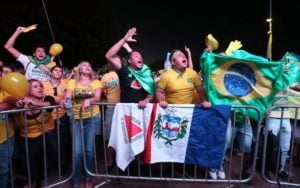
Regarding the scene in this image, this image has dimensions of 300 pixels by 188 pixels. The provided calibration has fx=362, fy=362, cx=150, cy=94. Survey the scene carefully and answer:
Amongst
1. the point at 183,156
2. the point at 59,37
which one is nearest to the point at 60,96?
the point at 183,156

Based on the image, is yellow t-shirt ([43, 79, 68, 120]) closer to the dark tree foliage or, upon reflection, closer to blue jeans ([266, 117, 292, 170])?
blue jeans ([266, 117, 292, 170])

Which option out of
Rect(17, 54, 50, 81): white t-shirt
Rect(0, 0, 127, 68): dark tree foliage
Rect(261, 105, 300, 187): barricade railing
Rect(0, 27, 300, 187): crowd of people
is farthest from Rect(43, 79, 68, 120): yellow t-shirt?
Rect(0, 0, 127, 68): dark tree foliage

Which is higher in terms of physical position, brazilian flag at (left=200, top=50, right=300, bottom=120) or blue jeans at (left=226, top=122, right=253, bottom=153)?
brazilian flag at (left=200, top=50, right=300, bottom=120)

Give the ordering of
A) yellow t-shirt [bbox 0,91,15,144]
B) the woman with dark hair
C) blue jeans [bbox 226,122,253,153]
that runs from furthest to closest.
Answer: blue jeans [bbox 226,122,253,153] < the woman with dark hair < yellow t-shirt [bbox 0,91,15,144]

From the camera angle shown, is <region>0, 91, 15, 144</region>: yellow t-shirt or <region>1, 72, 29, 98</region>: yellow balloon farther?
<region>0, 91, 15, 144</region>: yellow t-shirt

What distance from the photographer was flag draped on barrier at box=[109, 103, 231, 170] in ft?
14.7

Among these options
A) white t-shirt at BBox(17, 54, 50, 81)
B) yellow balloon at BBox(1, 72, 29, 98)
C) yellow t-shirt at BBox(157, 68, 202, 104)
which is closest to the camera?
yellow balloon at BBox(1, 72, 29, 98)

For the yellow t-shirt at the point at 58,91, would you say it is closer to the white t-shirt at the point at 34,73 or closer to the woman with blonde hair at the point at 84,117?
the white t-shirt at the point at 34,73

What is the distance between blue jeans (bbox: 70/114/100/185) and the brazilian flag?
1.62 meters

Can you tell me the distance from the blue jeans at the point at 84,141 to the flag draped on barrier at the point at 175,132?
0.43 meters

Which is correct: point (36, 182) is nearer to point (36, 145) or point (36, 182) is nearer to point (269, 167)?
point (36, 145)

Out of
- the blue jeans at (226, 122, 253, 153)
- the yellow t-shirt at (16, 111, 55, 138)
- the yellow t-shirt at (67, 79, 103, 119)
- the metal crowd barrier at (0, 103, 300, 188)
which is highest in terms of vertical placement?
the yellow t-shirt at (67, 79, 103, 119)

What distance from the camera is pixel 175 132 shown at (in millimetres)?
4520

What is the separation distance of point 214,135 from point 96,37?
20670 millimetres
